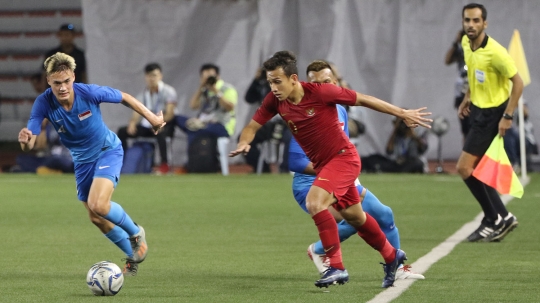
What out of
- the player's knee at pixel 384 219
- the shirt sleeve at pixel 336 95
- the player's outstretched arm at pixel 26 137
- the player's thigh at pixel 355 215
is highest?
the shirt sleeve at pixel 336 95

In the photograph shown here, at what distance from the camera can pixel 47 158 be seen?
20938 millimetres

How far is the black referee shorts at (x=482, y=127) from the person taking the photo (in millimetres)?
11016

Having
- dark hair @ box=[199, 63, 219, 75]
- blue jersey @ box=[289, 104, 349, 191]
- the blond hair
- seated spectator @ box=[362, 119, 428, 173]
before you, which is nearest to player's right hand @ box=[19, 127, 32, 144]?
the blond hair

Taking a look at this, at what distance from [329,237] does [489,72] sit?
12.8 ft

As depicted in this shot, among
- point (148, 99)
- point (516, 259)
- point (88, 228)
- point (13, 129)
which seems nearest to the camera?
point (516, 259)

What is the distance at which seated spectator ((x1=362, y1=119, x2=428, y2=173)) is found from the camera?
19.9m

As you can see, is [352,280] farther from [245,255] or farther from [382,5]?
[382,5]

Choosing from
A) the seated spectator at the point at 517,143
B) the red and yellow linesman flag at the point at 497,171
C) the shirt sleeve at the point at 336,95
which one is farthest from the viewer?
the seated spectator at the point at 517,143

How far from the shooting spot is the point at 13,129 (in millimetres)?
23953

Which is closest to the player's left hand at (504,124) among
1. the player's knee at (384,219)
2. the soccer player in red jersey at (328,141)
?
the player's knee at (384,219)

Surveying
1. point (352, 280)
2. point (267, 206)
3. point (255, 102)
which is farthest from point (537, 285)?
point (255, 102)

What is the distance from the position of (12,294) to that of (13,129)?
54.7 feet

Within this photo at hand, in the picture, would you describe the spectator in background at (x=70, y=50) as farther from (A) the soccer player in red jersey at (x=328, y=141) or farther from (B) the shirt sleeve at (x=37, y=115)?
(A) the soccer player in red jersey at (x=328, y=141)

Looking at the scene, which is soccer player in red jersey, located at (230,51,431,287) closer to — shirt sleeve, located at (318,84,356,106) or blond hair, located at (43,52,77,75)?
shirt sleeve, located at (318,84,356,106)
